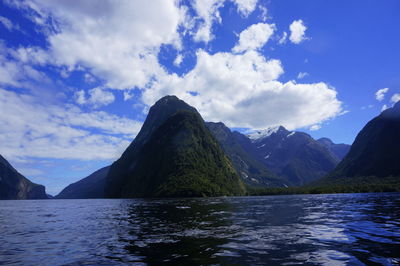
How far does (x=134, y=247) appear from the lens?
2914 cm

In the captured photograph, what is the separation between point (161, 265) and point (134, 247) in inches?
334

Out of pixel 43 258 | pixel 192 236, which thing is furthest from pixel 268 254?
pixel 43 258

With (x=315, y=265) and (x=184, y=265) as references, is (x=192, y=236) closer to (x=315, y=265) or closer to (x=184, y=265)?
(x=184, y=265)

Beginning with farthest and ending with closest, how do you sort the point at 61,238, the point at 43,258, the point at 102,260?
the point at 61,238, the point at 43,258, the point at 102,260

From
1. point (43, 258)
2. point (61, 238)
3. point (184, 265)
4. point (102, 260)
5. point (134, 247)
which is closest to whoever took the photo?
point (184, 265)

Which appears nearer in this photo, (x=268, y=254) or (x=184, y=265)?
(x=184, y=265)

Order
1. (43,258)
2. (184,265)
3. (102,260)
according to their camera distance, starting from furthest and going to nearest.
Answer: (43,258)
(102,260)
(184,265)

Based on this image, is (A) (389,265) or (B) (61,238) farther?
(B) (61,238)

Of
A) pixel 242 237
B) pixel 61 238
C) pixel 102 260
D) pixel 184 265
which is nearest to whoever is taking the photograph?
pixel 184 265

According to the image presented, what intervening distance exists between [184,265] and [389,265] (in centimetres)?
1364

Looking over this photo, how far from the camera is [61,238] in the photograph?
3669 centimetres

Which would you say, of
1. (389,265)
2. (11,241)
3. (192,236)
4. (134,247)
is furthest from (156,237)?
(389,265)

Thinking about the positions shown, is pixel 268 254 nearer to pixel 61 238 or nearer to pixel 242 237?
pixel 242 237

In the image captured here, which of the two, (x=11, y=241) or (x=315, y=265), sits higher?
(x=11, y=241)
